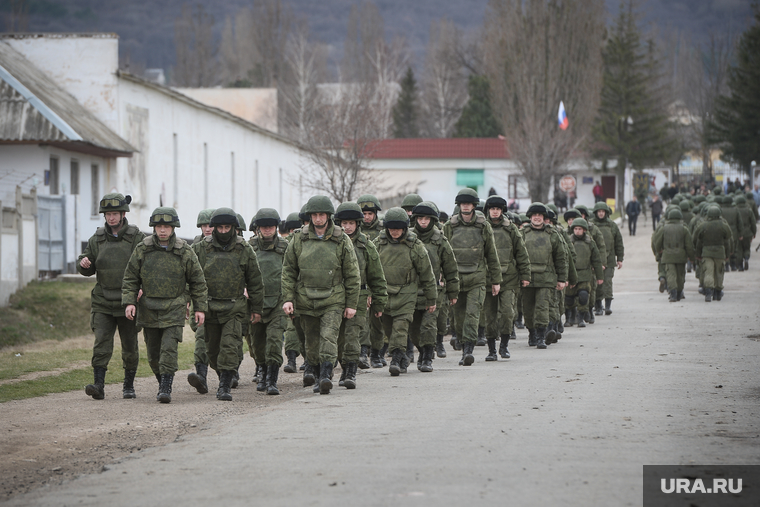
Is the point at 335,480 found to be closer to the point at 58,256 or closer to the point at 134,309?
the point at 134,309

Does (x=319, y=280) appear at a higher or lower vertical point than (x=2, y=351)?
higher

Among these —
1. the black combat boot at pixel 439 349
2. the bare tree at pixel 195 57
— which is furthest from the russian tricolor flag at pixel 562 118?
the bare tree at pixel 195 57

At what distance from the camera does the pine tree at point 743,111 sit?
64375 mm

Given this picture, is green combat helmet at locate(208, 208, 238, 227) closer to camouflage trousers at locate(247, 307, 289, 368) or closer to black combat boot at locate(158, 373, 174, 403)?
camouflage trousers at locate(247, 307, 289, 368)

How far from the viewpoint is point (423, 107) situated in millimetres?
94875

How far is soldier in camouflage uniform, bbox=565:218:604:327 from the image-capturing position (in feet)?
62.7

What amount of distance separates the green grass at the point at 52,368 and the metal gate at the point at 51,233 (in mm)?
6309

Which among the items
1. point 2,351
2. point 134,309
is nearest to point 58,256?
point 2,351

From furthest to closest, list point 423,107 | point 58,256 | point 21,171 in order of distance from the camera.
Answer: point 423,107, point 21,171, point 58,256

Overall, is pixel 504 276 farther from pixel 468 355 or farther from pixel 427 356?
pixel 427 356

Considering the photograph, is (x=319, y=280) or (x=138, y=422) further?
(x=319, y=280)

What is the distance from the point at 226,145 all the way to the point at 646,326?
88.9ft

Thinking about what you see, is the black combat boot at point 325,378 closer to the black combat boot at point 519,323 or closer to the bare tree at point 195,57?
the black combat boot at point 519,323

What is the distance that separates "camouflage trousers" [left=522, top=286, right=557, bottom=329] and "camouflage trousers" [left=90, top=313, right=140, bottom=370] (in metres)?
6.31
